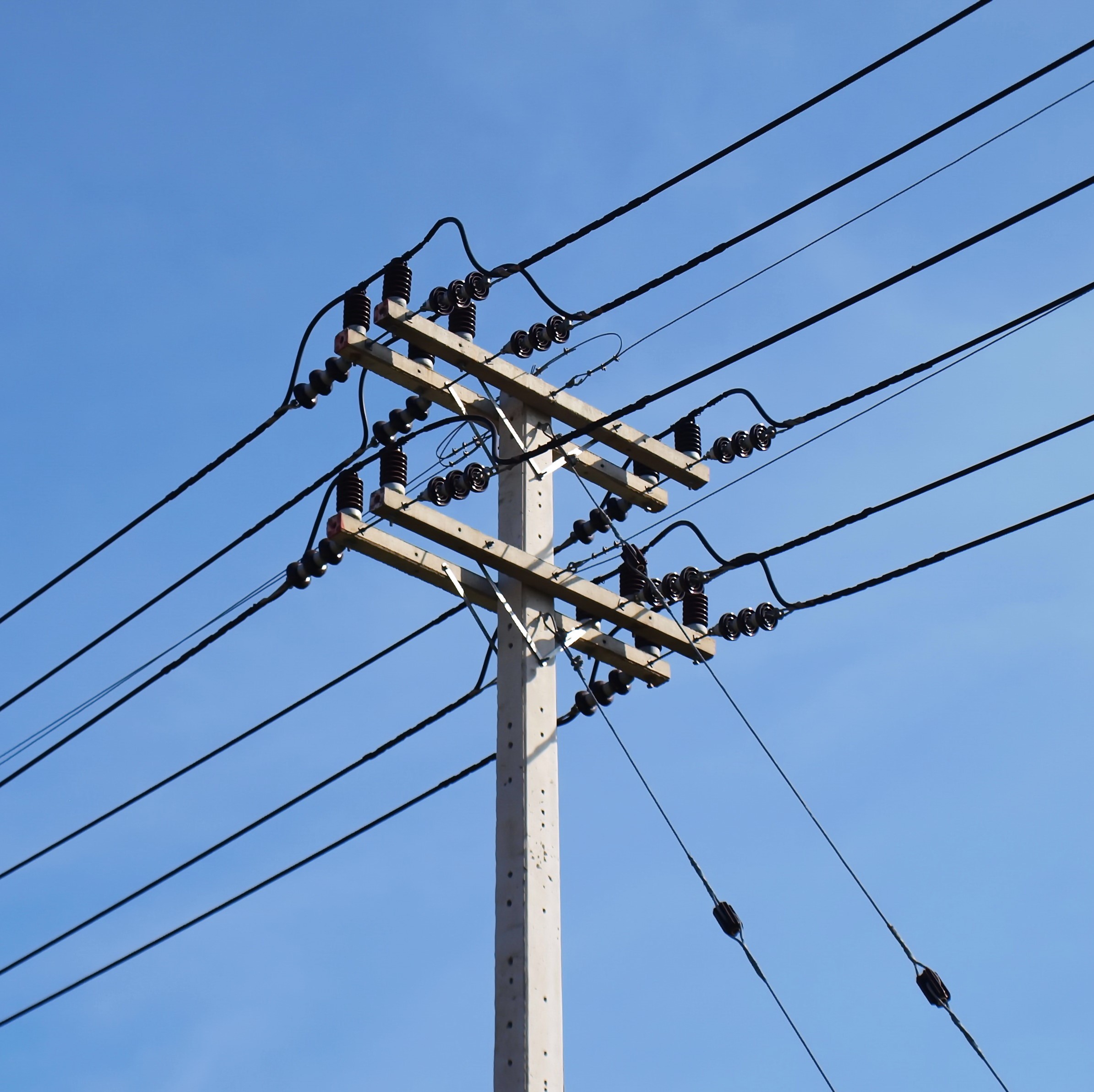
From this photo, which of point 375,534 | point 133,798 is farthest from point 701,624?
point 133,798

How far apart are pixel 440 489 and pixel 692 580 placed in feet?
6.34

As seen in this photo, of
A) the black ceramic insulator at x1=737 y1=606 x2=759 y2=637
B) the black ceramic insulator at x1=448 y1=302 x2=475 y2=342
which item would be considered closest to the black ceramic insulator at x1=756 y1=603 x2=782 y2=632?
the black ceramic insulator at x1=737 y1=606 x2=759 y2=637

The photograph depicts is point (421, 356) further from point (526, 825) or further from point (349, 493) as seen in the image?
point (526, 825)

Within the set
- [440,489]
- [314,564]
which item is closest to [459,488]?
[440,489]

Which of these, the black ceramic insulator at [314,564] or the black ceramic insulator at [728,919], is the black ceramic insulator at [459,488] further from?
the black ceramic insulator at [728,919]

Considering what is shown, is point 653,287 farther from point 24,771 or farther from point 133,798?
point 24,771

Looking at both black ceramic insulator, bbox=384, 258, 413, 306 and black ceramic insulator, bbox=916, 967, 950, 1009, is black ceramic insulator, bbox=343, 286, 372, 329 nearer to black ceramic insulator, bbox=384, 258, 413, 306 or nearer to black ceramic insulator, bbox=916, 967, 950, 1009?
black ceramic insulator, bbox=384, 258, 413, 306

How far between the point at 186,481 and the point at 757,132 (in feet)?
16.9

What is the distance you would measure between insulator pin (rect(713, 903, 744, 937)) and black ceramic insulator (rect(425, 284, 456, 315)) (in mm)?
4068

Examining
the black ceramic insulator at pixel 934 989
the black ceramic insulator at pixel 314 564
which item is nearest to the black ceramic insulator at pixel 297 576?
the black ceramic insulator at pixel 314 564

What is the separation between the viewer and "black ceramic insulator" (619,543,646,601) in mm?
12508

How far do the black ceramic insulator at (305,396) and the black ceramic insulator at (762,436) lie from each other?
2995 mm

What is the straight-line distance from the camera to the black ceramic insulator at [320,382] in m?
12.6

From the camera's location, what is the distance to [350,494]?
11.6 meters
